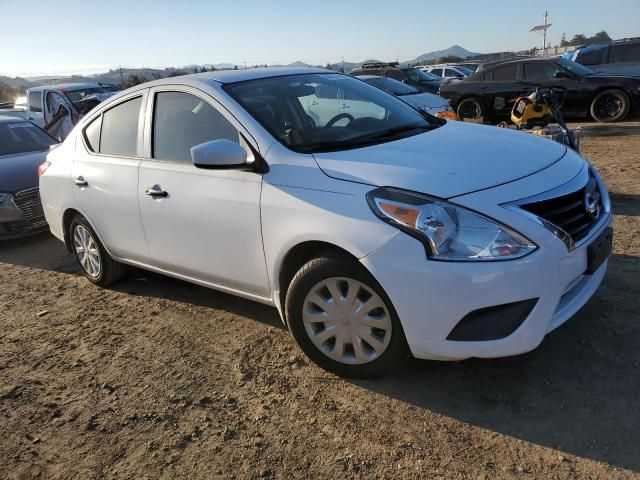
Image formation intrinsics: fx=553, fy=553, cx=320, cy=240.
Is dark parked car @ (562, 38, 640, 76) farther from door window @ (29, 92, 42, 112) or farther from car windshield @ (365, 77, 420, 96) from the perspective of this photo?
door window @ (29, 92, 42, 112)

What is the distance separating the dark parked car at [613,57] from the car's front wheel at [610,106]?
1336 millimetres

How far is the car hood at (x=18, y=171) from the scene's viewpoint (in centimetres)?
675

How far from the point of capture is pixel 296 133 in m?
3.36

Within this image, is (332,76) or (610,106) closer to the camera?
(332,76)

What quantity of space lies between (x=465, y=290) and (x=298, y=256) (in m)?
0.98

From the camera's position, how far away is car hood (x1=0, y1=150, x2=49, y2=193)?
6752 mm

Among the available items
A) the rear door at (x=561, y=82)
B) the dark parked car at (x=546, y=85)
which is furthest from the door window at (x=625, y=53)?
the rear door at (x=561, y=82)

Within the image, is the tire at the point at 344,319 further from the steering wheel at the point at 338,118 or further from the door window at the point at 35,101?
the door window at the point at 35,101

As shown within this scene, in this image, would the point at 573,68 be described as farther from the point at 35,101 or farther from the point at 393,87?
the point at 35,101

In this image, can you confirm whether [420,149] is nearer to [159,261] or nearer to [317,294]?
[317,294]

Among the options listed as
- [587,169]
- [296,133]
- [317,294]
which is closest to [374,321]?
[317,294]

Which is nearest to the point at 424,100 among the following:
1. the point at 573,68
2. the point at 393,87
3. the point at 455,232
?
the point at 393,87

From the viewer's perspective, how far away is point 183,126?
12.2 feet

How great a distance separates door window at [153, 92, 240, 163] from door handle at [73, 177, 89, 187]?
946mm
